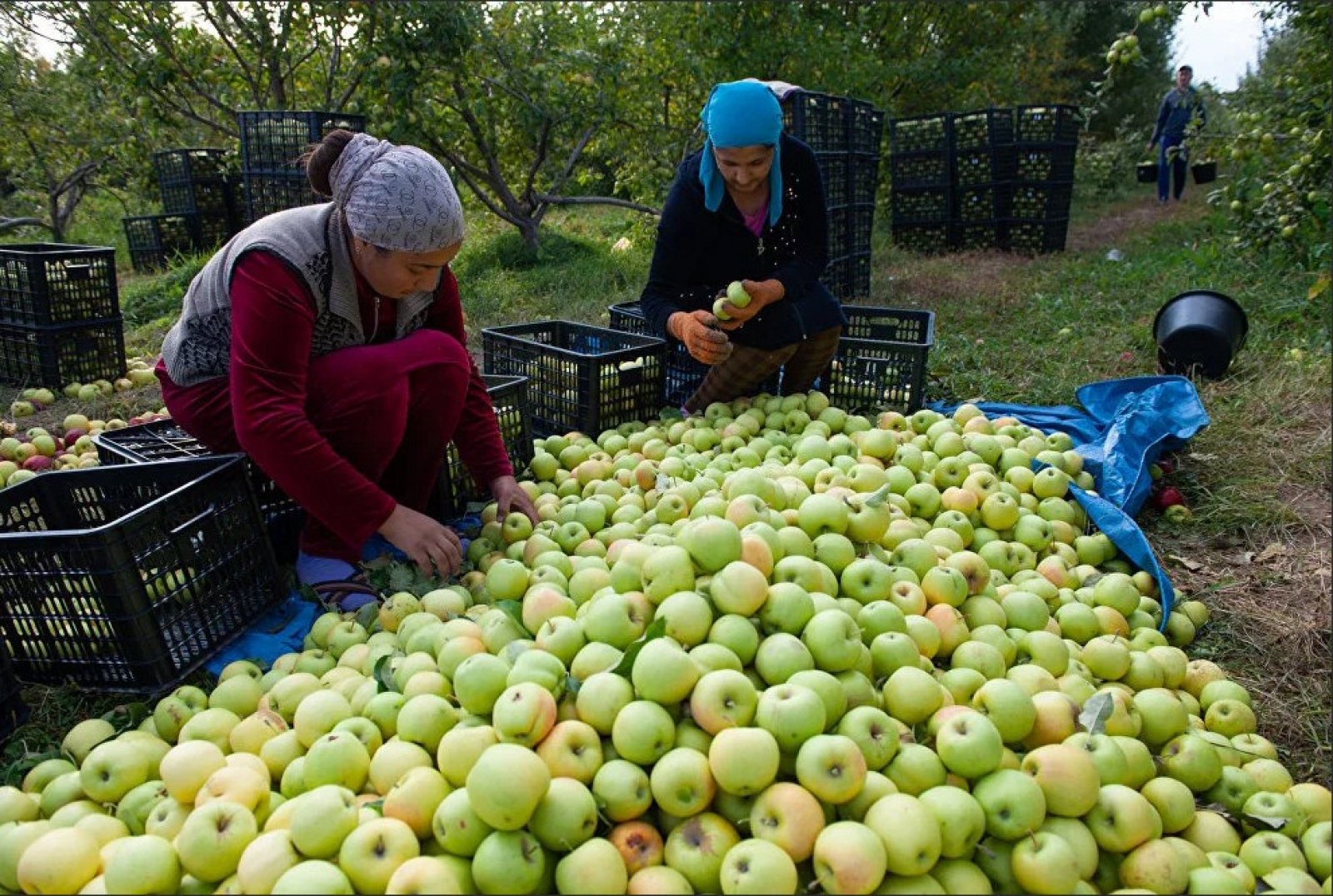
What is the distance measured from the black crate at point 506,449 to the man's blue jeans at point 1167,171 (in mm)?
14809

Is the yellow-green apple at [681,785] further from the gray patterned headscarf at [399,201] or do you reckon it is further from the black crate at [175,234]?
the black crate at [175,234]

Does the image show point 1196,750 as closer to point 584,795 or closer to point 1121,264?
point 584,795

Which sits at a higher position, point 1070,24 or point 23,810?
point 1070,24

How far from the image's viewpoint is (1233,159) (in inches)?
263

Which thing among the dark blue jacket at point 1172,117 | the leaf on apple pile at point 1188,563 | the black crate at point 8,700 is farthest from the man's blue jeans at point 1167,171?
the black crate at point 8,700

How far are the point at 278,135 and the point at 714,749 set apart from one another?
6.79 meters

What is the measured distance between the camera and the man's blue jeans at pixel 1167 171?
15.2m

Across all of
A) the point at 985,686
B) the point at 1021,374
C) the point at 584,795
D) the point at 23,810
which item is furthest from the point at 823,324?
the point at 23,810

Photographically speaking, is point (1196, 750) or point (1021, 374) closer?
point (1196, 750)

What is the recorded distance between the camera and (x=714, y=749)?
1.73 metres

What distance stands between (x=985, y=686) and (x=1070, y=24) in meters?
22.8

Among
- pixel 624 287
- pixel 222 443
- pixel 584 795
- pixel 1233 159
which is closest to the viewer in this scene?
pixel 584 795

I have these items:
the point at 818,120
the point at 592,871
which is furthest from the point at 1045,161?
the point at 592,871

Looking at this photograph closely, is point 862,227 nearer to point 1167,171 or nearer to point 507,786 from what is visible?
point 507,786
